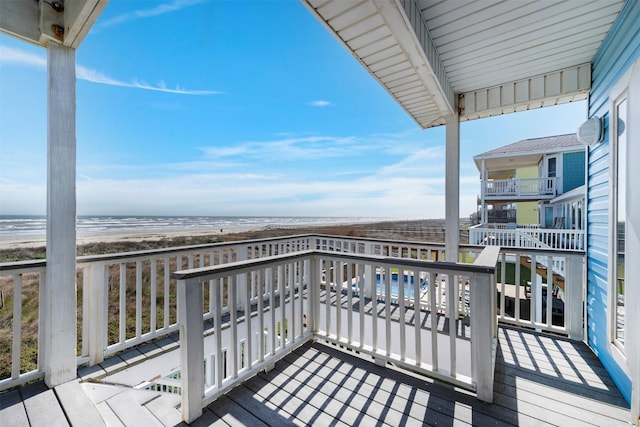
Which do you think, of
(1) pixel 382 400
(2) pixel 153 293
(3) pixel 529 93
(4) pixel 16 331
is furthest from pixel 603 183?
(4) pixel 16 331

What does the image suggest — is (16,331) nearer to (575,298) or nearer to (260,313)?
(260,313)

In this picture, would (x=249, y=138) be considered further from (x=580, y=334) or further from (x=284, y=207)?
(x=580, y=334)

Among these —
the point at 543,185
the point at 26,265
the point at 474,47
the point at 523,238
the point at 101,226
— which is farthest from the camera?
the point at 101,226

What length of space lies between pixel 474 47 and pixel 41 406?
4481mm

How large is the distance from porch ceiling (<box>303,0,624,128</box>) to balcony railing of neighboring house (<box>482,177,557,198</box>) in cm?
931

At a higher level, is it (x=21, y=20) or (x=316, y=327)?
(x=21, y=20)

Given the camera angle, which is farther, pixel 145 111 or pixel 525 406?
pixel 145 111

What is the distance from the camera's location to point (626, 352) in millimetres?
1857

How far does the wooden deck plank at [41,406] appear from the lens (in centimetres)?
160

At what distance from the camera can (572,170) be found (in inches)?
383

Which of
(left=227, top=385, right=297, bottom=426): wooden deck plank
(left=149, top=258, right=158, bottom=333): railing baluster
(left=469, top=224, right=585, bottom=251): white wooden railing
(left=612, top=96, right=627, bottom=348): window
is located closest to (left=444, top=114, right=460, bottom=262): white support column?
(left=612, top=96, right=627, bottom=348): window

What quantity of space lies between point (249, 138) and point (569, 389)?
21882 mm

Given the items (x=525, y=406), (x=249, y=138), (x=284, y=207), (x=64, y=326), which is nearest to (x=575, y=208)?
(x=525, y=406)

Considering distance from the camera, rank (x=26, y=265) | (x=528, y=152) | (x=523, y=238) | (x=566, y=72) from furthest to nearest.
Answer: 1. (x=528, y=152)
2. (x=523, y=238)
3. (x=566, y=72)
4. (x=26, y=265)
